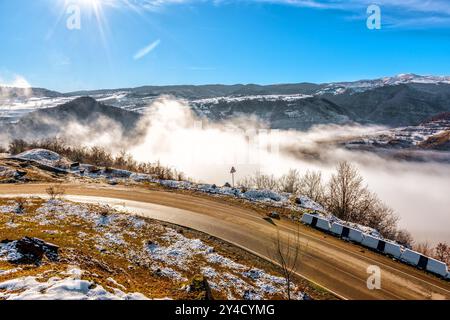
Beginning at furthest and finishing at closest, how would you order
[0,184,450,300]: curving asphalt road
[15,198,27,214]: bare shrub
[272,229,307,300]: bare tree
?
[15,198,27,214]: bare shrub, [272,229,307,300]: bare tree, [0,184,450,300]: curving asphalt road

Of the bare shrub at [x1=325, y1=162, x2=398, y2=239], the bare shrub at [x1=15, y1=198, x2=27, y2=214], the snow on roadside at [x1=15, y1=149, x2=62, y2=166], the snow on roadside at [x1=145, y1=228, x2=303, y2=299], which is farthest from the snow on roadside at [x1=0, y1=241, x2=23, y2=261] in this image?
the bare shrub at [x1=325, y1=162, x2=398, y2=239]

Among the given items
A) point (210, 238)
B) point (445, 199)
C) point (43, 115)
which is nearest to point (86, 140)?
point (43, 115)

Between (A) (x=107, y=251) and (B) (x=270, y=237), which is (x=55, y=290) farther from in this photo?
(B) (x=270, y=237)

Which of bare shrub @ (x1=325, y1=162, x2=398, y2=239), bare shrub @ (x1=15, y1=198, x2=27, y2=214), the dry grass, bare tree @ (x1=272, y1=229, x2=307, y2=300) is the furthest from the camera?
bare shrub @ (x1=325, y1=162, x2=398, y2=239)

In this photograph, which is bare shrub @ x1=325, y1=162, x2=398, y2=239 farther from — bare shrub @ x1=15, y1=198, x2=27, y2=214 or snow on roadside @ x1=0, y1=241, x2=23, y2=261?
snow on roadside @ x1=0, y1=241, x2=23, y2=261

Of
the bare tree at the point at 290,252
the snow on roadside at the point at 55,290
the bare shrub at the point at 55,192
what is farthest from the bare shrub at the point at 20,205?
the bare tree at the point at 290,252

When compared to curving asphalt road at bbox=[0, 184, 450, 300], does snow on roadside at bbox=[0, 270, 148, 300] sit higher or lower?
higher
